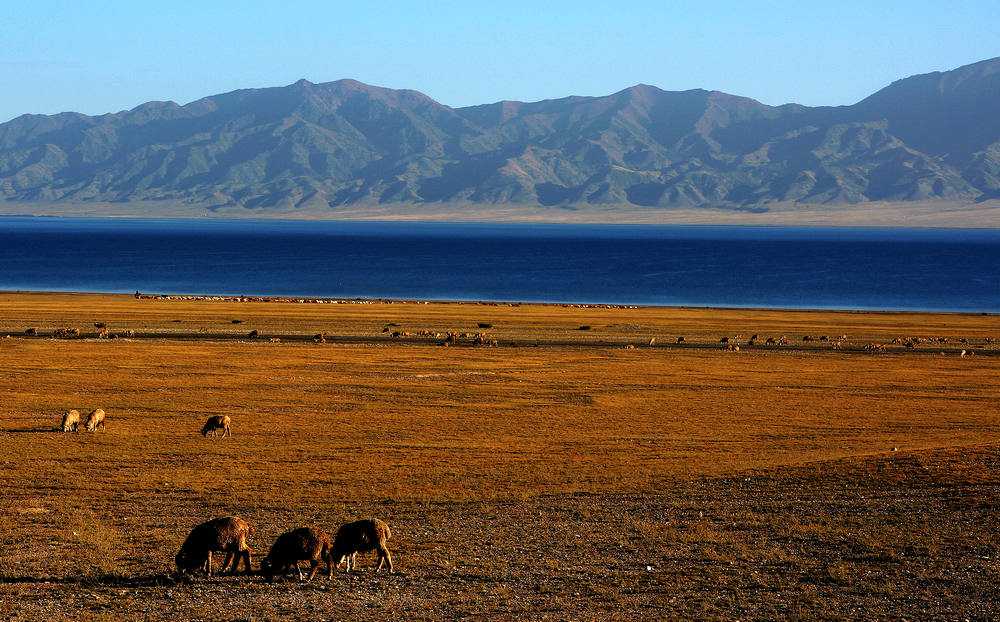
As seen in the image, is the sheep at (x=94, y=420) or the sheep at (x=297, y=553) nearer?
the sheep at (x=297, y=553)

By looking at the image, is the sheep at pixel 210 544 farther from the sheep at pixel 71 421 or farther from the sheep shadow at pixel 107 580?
the sheep at pixel 71 421

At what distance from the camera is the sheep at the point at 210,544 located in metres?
17.8

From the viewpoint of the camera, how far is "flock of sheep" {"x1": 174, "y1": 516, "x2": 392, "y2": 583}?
1777cm

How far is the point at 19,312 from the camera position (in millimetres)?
88562

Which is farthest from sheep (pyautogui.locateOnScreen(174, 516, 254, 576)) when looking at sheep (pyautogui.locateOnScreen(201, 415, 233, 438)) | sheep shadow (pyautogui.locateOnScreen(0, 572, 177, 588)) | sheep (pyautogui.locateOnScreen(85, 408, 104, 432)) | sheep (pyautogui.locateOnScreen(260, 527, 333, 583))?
sheep (pyautogui.locateOnScreen(85, 408, 104, 432))

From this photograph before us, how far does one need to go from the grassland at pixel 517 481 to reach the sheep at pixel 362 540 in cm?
50

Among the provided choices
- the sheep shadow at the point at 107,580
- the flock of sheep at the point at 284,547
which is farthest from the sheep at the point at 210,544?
the sheep shadow at the point at 107,580

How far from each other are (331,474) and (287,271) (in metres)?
148

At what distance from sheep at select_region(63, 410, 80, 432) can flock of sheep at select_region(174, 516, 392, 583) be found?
17.3 meters

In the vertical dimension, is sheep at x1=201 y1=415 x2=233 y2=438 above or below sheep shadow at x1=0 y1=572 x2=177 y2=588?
above

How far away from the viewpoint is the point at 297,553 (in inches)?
699

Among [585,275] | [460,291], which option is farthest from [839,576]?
[585,275]

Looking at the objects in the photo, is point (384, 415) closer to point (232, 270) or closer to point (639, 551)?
point (639, 551)

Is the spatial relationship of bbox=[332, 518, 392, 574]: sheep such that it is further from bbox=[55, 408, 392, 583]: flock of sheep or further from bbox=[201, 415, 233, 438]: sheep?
bbox=[201, 415, 233, 438]: sheep
